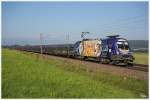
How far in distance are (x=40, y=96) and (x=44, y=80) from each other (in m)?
2.00

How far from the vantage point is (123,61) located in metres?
17.0

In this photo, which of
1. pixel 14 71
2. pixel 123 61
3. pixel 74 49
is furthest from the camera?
pixel 74 49

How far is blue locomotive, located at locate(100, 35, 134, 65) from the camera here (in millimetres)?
17188

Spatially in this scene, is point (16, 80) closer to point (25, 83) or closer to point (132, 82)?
point (25, 83)

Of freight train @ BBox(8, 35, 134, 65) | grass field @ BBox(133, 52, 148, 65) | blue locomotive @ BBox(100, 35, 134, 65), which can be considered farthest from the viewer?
grass field @ BBox(133, 52, 148, 65)

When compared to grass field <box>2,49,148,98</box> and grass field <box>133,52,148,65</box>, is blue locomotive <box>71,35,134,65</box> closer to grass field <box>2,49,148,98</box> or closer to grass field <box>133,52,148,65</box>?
grass field <box>133,52,148,65</box>

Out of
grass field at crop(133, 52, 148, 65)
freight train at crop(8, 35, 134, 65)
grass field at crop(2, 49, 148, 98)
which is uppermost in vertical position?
freight train at crop(8, 35, 134, 65)

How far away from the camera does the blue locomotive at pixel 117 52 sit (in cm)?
1719

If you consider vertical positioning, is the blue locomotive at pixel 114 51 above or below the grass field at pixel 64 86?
above

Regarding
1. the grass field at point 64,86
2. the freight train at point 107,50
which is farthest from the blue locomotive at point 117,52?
the grass field at point 64,86

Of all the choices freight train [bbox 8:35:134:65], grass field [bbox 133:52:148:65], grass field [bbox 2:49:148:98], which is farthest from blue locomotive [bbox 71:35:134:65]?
grass field [bbox 2:49:148:98]

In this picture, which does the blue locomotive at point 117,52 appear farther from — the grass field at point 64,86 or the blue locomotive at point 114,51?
the grass field at point 64,86

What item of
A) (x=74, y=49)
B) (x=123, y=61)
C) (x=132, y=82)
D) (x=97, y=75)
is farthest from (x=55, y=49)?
(x=132, y=82)

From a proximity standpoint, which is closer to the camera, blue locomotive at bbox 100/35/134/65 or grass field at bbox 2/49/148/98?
grass field at bbox 2/49/148/98
